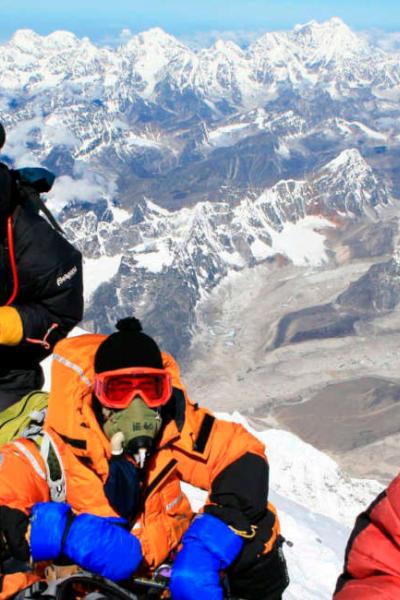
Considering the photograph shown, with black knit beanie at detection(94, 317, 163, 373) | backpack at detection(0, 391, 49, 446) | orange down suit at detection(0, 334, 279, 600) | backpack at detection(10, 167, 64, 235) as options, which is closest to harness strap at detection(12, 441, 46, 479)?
orange down suit at detection(0, 334, 279, 600)

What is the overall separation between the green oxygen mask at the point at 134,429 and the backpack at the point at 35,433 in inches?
33.3

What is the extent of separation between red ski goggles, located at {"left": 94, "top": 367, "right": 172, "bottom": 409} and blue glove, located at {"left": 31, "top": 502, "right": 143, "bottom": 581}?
4.40 feet

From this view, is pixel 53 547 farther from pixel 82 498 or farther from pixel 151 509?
pixel 151 509

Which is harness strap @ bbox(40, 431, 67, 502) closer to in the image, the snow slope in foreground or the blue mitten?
the blue mitten

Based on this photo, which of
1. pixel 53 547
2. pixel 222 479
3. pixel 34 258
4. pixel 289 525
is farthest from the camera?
pixel 289 525

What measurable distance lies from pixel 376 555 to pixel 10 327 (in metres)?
5.69

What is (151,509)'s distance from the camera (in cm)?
815

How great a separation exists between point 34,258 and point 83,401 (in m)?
2.61

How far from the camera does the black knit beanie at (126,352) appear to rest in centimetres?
794

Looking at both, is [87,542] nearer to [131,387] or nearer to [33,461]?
[33,461]

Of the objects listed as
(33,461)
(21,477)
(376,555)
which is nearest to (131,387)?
(33,461)

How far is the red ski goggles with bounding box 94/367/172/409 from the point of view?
25.5ft

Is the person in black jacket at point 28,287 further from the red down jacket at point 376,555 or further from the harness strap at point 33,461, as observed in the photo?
the red down jacket at point 376,555

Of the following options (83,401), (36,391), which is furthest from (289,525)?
(83,401)
